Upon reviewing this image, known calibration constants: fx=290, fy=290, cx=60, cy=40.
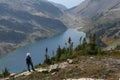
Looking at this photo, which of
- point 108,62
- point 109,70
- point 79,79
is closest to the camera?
point 79,79

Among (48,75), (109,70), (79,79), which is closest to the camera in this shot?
(79,79)

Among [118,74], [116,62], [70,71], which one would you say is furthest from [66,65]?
[118,74]

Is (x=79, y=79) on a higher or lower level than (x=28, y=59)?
lower

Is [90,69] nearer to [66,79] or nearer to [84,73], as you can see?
[84,73]

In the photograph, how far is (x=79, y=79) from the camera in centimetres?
3669

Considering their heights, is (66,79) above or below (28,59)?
below

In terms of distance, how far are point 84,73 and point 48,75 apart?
5799 mm

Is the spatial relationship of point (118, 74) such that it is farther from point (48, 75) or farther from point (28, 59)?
point (28, 59)

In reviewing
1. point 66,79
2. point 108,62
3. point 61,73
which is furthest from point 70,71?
point 108,62

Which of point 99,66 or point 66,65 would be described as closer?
point 99,66

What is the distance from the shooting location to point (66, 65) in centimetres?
4641

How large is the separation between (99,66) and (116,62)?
3864 mm

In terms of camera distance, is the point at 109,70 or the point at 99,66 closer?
the point at 109,70

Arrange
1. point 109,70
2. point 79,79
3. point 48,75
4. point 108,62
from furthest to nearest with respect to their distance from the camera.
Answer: point 108,62
point 48,75
point 109,70
point 79,79
